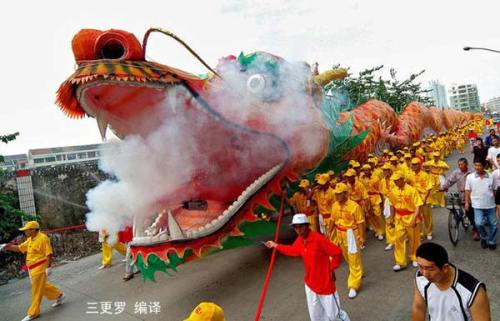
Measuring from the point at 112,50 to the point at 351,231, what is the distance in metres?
3.19

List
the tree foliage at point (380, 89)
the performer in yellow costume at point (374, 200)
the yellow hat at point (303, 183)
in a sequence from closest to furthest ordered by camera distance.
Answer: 1. the yellow hat at point (303, 183)
2. the performer in yellow costume at point (374, 200)
3. the tree foliage at point (380, 89)

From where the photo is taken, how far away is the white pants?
3.34 metres

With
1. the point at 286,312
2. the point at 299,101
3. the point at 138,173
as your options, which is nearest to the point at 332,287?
the point at 286,312

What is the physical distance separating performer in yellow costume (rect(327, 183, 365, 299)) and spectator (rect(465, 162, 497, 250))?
197cm

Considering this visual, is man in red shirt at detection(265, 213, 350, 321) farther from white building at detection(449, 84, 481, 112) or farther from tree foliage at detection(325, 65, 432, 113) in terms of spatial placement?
white building at detection(449, 84, 481, 112)

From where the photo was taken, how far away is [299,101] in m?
4.09

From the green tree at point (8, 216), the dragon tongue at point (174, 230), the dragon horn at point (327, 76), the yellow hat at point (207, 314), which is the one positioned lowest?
the green tree at point (8, 216)

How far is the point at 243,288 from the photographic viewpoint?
5031 millimetres

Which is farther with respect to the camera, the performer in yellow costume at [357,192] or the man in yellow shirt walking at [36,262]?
the performer in yellow costume at [357,192]

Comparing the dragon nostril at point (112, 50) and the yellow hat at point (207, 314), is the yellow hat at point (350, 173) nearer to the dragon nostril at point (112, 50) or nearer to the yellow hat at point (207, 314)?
the dragon nostril at point (112, 50)

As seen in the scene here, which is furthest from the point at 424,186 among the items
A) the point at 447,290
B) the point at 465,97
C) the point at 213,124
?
the point at 465,97

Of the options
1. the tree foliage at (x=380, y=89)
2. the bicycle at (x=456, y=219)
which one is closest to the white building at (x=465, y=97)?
the tree foliage at (x=380, y=89)

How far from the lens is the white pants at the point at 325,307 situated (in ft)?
11.0

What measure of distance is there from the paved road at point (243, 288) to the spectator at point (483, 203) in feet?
0.66
